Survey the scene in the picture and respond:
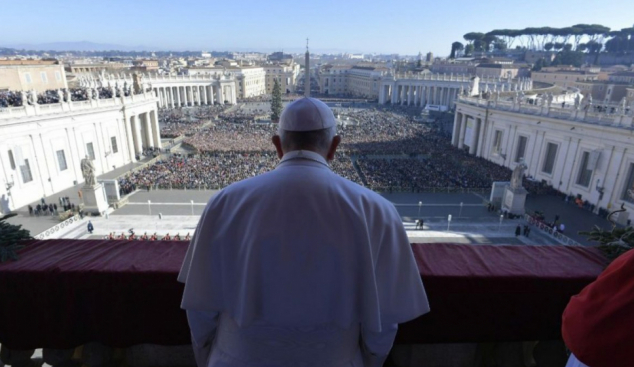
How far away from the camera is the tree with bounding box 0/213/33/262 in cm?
284

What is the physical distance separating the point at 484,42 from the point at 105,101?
13377cm

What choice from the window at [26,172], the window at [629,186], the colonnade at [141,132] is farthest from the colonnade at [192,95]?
the window at [629,186]

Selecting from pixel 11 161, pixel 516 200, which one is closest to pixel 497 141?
pixel 516 200

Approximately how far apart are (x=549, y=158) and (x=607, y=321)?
1322 inches

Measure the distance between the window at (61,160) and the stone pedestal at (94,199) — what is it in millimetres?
8002

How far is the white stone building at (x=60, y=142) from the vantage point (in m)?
22.8

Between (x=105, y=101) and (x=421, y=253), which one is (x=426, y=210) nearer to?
(x=421, y=253)

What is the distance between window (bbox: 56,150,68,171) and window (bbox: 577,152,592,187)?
39.3 m

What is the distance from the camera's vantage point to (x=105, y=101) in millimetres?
31531

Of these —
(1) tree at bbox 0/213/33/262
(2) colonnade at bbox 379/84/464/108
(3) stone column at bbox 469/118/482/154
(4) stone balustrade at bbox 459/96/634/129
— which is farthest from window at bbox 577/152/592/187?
(2) colonnade at bbox 379/84/464/108

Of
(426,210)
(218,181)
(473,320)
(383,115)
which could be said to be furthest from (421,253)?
(383,115)

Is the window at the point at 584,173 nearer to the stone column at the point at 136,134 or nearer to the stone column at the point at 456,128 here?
the stone column at the point at 456,128

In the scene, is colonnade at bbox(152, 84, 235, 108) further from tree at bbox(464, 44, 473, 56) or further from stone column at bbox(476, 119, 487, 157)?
tree at bbox(464, 44, 473, 56)

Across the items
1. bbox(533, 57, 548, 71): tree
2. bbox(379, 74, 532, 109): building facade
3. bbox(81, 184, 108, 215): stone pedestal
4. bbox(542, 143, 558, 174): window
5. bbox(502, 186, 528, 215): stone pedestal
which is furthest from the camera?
bbox(533, 57, 548, 71): tree
